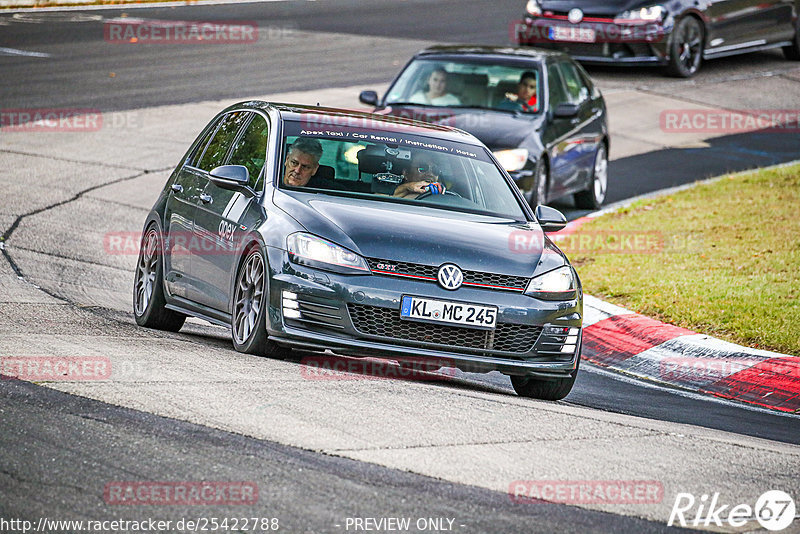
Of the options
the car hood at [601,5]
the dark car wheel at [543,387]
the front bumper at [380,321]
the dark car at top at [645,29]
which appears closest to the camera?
the front bumper at [380,321]

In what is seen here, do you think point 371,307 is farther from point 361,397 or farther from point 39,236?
point 39,236

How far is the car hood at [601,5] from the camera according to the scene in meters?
22.4

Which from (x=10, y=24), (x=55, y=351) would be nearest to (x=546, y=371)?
(x=55, y=351)

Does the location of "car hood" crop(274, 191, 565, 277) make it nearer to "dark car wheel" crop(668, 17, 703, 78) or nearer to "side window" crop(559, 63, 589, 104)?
"side window" crop(559, 63, 589, 104)

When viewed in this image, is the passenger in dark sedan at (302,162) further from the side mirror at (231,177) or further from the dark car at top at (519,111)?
the dark car at top at (519,111)

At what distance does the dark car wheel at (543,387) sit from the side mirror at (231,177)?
2122 millimetres

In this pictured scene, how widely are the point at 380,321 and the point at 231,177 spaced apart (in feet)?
5.21

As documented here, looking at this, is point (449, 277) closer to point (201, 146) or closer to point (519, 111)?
point (201, 146)

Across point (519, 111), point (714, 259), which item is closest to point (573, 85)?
point (519, 111)

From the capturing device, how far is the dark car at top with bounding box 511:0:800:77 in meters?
22.6

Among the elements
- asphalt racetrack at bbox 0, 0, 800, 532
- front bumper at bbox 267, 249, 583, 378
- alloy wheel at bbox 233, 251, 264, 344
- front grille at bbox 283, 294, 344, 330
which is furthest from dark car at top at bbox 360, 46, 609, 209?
front grille at bbox 283, 294, 344, 330

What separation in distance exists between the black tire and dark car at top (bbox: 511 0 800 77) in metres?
1.59

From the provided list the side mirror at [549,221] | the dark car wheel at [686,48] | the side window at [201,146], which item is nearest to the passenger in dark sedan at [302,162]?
the side window at [201,146]

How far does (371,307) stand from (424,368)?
1.47 meters
